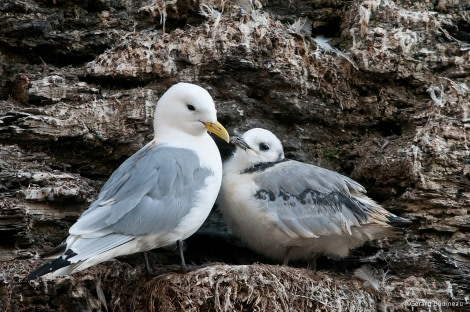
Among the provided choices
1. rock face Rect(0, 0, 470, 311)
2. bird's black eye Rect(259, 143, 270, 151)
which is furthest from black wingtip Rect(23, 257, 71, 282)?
bird's black eye Rect(259, 143, 270, 151)

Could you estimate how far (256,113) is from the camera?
19.2ft

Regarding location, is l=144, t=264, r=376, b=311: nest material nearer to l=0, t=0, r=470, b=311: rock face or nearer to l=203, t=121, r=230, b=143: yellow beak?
l=0, t=0, r=470, b=311: rock face

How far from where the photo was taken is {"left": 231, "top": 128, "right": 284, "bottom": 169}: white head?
214 inches

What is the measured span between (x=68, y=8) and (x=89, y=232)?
1952 millimetres

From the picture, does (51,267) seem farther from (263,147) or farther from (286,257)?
(263,147)

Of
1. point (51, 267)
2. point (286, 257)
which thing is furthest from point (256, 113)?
point (51, 267)

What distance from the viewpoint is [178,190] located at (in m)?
4.70

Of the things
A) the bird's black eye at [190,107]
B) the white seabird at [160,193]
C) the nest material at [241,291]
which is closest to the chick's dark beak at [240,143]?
the white seabird at [160,193]

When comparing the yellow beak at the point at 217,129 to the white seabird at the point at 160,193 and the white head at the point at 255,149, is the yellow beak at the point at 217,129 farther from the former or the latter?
the white head at the point at 255,149

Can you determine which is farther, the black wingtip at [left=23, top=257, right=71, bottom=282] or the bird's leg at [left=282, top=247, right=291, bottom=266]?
the bird's leg at [left=282, top=247, right=291, bottom=266]

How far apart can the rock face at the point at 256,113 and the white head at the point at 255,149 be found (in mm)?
350

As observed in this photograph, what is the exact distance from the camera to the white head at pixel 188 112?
16.6ft

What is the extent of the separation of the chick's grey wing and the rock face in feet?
1.24

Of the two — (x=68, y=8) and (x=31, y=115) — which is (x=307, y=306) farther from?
(x=68, y=8)
